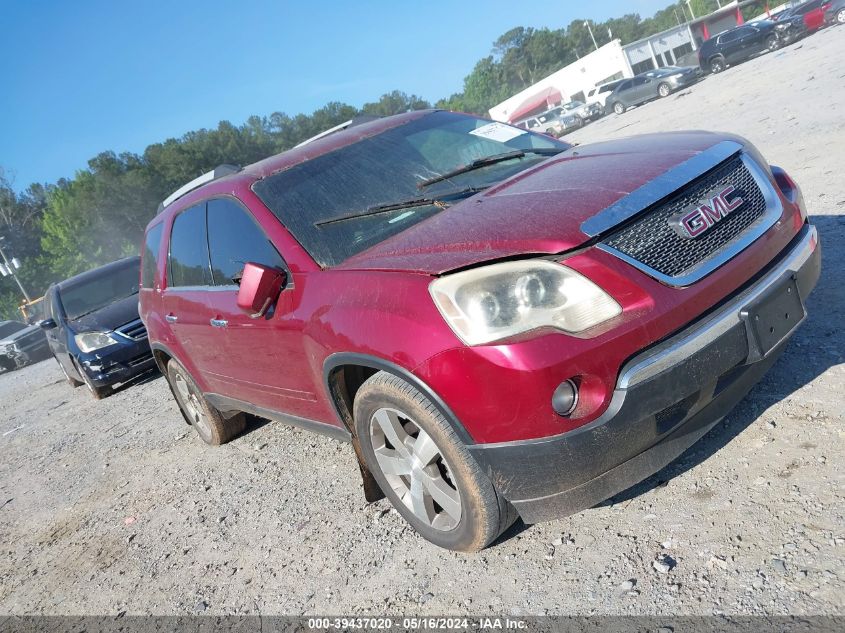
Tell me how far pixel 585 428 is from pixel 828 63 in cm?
1535

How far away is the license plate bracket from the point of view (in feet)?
7.65

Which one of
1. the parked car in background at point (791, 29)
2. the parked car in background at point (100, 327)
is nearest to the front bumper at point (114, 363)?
the parked car in background at point (100, 327)

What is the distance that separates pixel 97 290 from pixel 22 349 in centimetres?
1229

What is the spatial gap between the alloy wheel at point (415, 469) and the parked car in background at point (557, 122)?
111 ft

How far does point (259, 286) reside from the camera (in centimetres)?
301

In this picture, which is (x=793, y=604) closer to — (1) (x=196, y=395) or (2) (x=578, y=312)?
(2) (x=578, y=312)

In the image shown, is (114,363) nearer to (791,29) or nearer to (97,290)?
(97,290)

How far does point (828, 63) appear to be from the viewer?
13906 millimetres

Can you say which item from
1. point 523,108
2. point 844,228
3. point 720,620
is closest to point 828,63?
point 844,228

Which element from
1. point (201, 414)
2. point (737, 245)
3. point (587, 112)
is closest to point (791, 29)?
point (587, 112)

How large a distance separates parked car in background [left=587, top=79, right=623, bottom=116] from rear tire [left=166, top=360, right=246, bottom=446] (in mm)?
30046

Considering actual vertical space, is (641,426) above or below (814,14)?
A: above

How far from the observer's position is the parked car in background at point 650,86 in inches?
1065

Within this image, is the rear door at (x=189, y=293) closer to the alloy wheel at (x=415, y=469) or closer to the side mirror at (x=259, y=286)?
the side mirror at (x=259, y=286)
